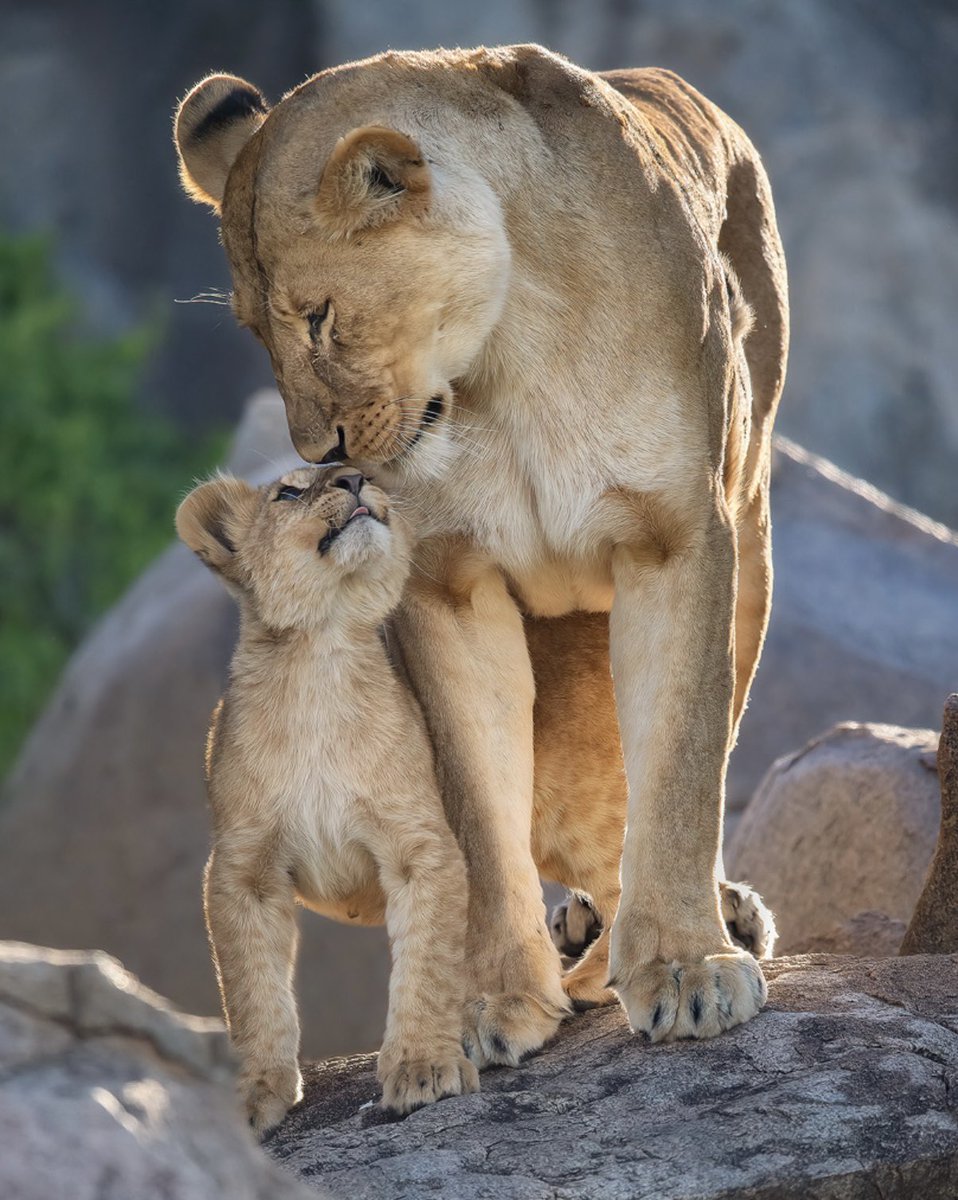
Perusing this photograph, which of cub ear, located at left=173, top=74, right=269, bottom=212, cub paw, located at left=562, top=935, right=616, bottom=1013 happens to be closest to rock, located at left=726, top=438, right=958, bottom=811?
cub paw, located at left=562, top=935, right=616, bottom=1013

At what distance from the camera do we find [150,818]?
7574 millimetres

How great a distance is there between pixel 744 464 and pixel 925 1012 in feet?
4.34

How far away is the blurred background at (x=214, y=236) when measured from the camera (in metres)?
11.1

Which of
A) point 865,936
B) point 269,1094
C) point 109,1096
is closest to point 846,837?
point 865,936

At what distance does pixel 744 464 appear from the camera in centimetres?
409

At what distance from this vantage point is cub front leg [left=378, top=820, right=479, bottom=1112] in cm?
314

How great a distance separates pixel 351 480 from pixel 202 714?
4.12 m

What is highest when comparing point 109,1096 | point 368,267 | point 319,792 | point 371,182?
point 371,182

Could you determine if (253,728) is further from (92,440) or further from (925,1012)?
(92,440)

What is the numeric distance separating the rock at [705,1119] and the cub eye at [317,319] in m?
1.34

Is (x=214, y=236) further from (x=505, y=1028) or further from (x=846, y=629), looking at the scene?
(x=505, y=1028)

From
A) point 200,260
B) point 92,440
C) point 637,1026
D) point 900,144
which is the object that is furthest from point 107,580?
point 637,1026

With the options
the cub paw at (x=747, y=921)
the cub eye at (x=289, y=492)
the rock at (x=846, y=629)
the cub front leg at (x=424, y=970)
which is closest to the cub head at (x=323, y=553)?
the cub eye at (x=289, y=492)

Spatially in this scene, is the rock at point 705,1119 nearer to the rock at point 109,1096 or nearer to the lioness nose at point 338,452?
the rock at point 109,1096
